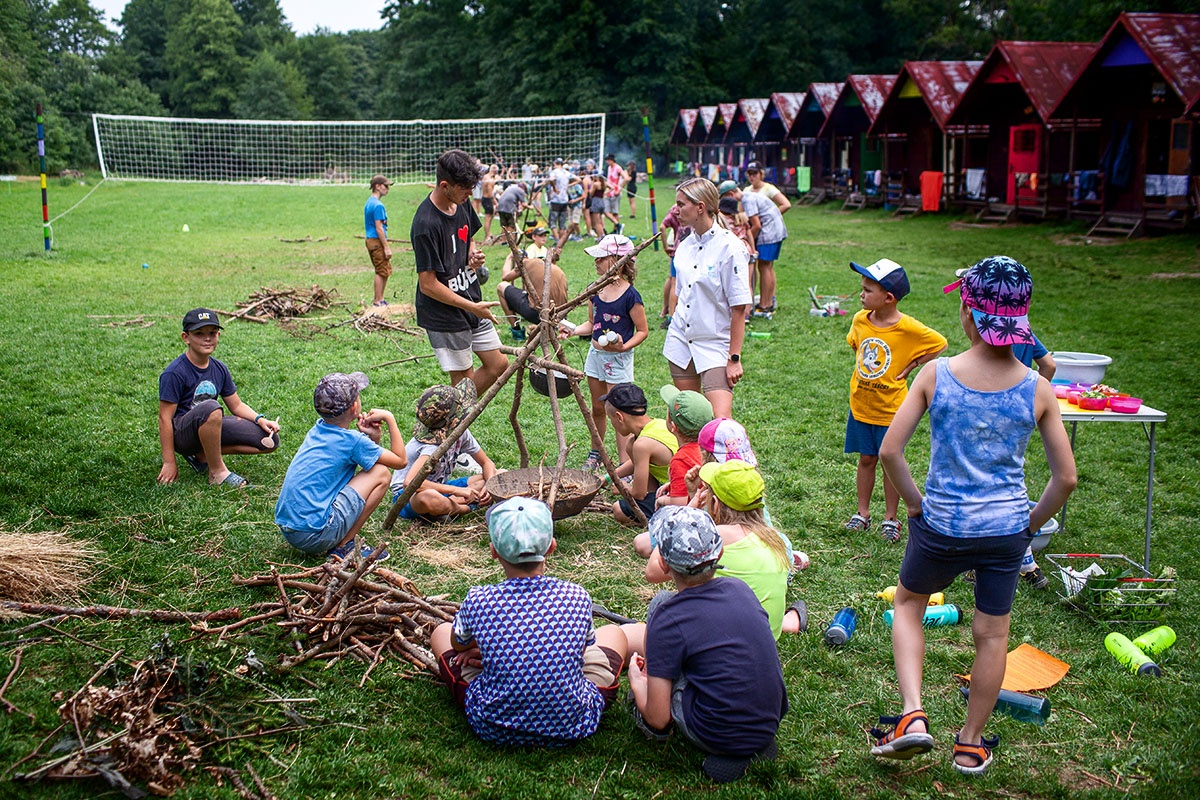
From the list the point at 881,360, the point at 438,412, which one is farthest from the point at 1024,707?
the point at 438,412

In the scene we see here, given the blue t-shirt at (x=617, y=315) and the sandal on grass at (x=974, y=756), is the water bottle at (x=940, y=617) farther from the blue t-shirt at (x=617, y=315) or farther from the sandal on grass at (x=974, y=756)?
the blue t-shirt at (x=617, y=315)

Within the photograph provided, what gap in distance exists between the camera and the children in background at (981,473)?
10.4 ft

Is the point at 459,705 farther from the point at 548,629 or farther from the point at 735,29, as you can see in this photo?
the point at 735,29

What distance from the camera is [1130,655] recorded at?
4.18 metres

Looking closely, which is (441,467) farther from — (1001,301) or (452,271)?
(1001,301)

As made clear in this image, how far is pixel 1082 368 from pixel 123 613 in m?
5.35

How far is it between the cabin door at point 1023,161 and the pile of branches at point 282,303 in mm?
17627

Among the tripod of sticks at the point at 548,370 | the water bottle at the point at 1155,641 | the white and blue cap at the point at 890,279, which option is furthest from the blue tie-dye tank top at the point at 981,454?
the tripod of sticks at the point at 548,370

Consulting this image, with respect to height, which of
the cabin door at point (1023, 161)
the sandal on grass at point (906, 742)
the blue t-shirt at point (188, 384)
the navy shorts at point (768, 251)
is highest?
the cabin door at point (1023, 161)

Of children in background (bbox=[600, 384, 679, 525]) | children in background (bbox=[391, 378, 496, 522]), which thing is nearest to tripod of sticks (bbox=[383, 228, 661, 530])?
children in background (bbox=[600, 384, 679, 525])

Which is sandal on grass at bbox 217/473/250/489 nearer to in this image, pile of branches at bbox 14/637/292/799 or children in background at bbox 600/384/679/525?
pile of branches at bbox 14/637/292/799

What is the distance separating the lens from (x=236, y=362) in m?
9.53

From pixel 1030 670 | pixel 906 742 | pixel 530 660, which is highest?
pixel 530 660

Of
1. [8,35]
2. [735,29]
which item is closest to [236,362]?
[8,35]
